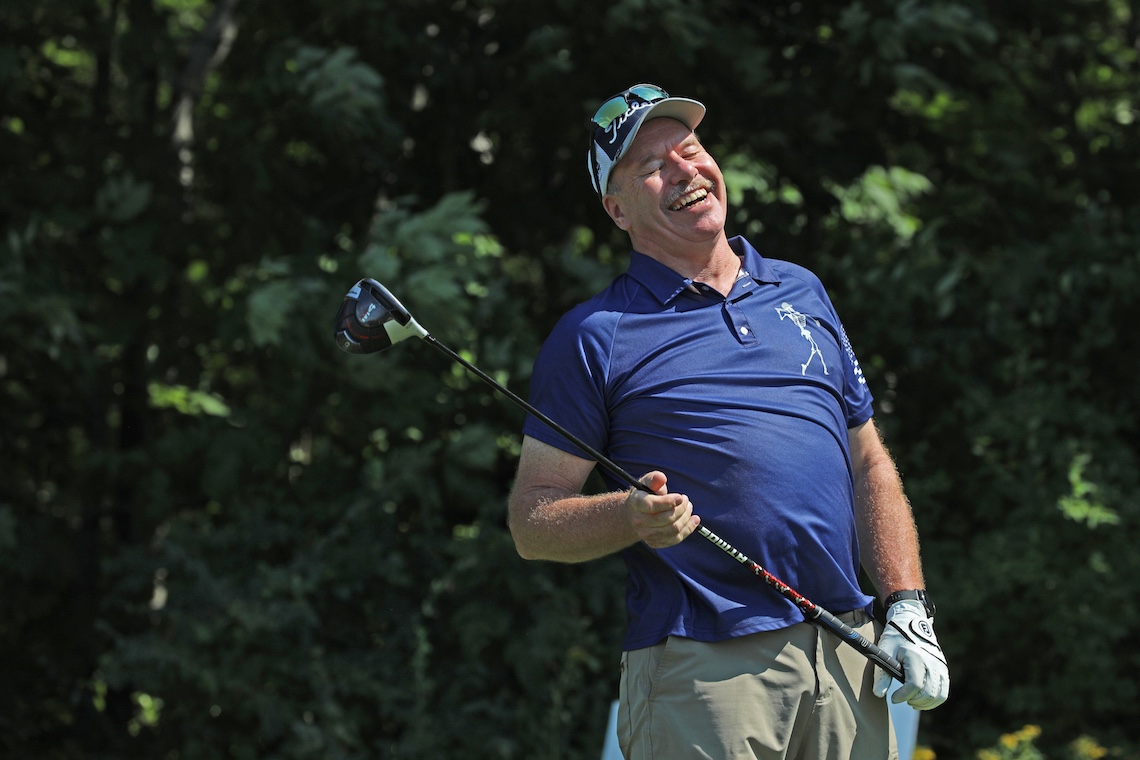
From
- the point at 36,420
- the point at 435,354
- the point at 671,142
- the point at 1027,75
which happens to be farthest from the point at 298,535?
the point at 1027,75

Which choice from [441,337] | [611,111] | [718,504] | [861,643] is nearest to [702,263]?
[611,111]

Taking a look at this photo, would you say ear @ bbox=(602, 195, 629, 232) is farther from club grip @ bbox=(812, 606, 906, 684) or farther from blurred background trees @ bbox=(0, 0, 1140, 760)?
blurred background trees @ bbox=(0, 0, 1140, 760)

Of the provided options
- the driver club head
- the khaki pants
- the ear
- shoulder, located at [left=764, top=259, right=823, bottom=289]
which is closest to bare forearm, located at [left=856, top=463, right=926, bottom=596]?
the khaki pants

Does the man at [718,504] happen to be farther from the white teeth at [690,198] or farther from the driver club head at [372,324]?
the driver club head at [372,324]

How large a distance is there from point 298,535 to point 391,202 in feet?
4.85

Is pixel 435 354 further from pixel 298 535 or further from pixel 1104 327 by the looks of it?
pixel 1104 327

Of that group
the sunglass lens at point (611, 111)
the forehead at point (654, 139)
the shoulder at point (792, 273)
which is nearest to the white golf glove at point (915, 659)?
the shoulder at point (792, 273)

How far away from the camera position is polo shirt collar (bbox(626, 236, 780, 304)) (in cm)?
293

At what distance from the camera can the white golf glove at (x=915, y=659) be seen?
110 inches

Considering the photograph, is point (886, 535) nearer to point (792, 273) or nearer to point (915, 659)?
point (915, 659)

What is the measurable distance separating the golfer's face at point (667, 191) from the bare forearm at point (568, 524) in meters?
0.59

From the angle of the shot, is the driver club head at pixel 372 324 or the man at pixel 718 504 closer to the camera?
the man at pixel 718 504

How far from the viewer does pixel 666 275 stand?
9.70 ft

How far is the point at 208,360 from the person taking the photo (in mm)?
6277
